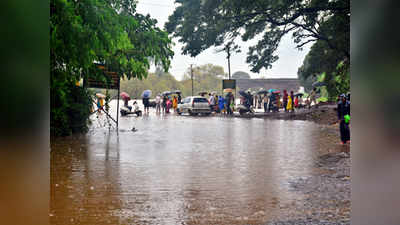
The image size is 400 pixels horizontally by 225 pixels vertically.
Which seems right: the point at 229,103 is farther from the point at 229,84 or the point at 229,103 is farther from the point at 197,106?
the point at 229,84

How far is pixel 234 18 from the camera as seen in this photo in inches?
822

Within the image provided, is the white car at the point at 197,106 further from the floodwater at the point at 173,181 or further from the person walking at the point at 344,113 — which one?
the person walking at the point at 344,113

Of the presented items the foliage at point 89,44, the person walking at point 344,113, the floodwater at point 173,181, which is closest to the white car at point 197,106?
the foliage at point 89,44

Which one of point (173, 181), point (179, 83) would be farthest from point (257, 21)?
point (179, 83)

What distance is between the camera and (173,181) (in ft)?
23.1

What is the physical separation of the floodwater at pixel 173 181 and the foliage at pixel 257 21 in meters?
9.50

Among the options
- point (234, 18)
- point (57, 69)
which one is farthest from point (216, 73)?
point (57, 69)

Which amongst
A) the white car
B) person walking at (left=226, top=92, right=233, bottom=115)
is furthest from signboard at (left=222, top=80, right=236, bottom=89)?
the white car

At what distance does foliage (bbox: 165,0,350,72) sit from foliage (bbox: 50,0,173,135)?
6.69 m

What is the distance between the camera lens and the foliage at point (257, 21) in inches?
789

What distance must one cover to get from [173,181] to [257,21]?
50.5 feet

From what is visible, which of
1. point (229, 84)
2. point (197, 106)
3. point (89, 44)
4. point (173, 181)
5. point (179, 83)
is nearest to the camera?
point (173, 181)

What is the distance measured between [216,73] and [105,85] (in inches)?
2891
